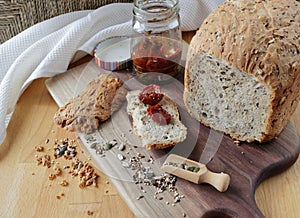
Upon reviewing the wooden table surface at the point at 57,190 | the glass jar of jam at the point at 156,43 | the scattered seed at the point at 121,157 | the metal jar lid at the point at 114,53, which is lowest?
the wooden table surface at the point at 57,190

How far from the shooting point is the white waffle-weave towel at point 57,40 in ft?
10.4

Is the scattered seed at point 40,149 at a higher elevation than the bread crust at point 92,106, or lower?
lower

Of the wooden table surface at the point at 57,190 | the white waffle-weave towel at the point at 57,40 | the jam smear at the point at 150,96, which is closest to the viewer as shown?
the wooden table surface at the point at 57,190

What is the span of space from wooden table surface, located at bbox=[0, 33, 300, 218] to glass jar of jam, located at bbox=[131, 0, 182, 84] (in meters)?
0.66

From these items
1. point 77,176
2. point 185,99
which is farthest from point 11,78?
point 185,99

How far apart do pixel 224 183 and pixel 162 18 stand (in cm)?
116

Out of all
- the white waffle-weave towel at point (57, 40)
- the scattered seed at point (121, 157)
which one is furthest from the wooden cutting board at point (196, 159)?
the white waffle-weave towel at point (57, 40)

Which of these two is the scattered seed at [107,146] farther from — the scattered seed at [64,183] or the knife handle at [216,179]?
the knife handle at [216,179]

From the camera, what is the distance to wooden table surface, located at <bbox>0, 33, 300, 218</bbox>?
8.07 feet

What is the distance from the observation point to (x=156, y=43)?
309 cm

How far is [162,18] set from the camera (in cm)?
300

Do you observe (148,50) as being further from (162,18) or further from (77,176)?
(77,176)

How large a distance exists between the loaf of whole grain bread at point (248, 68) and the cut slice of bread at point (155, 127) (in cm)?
17

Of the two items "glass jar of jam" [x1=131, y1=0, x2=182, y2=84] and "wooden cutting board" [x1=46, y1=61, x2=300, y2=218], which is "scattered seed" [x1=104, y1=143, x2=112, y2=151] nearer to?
"wooden cutting board" [x1=46, y1=61, x2=300, y2=218]
